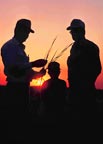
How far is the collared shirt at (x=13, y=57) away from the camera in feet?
18.9

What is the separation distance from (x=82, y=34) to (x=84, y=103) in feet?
3.91

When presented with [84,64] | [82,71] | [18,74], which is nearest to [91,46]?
[84,64]

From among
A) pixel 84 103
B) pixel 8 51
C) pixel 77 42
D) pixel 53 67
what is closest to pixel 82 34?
pixel 77 42

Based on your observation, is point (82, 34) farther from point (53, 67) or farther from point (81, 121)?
point (81, 121)

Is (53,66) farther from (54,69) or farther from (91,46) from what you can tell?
(91,46)

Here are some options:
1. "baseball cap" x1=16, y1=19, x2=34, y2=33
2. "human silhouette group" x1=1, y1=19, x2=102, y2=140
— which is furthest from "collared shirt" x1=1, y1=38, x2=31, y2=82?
"human silhouette group" x1=1, y1=19, x2=102, y2=140

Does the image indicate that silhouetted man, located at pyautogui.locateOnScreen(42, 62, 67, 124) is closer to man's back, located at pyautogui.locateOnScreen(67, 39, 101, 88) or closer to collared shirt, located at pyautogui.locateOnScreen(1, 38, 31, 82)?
man's back, located at pyautogui.locateOnScreen(67, 39, 101, 88)

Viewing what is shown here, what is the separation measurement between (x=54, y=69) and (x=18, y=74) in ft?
4.02

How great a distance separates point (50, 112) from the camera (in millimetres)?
6859

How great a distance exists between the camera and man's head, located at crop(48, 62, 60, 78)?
686 cm

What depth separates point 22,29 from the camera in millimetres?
5957

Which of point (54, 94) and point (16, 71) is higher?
point (16, 71)

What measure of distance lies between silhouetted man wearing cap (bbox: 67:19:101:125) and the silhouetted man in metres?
0.21

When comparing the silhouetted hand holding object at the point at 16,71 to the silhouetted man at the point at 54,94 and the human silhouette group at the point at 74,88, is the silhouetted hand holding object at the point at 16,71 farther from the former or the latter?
the silhouetted man at the point at 54,94
